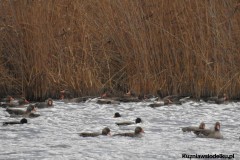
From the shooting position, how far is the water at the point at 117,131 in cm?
889

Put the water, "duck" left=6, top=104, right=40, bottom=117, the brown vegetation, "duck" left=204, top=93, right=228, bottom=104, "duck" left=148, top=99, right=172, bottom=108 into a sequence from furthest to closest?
the brown vegetation
"duck" left=204, top=93, right=228, bottom=104
"duck" left=148, top=99, right=172, bottom=108
"duck" left=6, top=104, right=40, bottom=117
the water

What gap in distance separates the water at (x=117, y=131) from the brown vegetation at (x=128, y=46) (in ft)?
2.80

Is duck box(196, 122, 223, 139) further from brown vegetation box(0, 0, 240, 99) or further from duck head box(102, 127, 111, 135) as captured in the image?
brown vegetation box(0, 0, 240, 99)

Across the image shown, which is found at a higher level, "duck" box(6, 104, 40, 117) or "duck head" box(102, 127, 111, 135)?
"duck" box(6, 104, 40, 117)

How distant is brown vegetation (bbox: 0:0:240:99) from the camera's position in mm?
13852

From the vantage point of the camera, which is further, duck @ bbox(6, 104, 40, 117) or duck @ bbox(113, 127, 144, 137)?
duck @ bbox(6, 104, 40, 117)

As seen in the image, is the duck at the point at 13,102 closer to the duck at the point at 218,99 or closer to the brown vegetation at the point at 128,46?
the brown vegetation at the point at 128,46

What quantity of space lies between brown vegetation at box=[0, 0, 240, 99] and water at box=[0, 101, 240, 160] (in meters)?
0.85

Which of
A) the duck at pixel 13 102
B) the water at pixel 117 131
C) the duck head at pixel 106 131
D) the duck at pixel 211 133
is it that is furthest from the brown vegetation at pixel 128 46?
the duck head at pixel 106 131

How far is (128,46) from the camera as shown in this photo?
14.6 metres

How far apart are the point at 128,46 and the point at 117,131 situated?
423cm

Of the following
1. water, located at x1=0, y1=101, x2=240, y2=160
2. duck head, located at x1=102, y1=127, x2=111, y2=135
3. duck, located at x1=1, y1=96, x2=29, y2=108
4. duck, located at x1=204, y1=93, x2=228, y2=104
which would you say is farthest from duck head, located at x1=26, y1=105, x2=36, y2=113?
duck, located at x1=204, y1=93, x2=228, y2=104

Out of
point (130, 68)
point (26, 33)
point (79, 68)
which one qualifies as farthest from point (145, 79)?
point (26, 33)

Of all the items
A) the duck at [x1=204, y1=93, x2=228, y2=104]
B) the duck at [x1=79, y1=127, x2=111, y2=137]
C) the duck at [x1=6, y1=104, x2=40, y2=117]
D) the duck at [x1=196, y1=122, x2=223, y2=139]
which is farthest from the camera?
the duck at [x1=204, y1=93, x2=228, y2=104]
